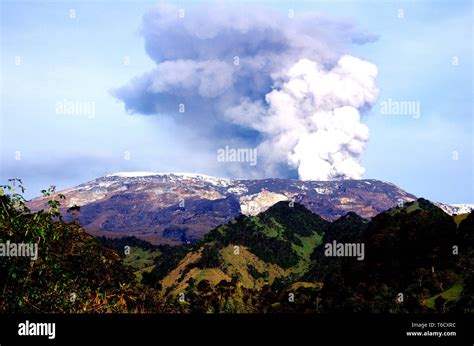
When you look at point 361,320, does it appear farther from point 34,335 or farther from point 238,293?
point 238,293

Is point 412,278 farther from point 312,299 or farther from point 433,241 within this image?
point 312,299

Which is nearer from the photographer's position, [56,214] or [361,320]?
[361,320]

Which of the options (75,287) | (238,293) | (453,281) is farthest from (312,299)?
(75,287)

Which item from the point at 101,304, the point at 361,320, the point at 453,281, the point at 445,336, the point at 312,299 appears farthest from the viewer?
the point at 312,299

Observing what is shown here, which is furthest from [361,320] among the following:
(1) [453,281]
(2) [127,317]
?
(1) [453,281]

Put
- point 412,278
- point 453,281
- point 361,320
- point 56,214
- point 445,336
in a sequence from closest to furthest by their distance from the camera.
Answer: point 361,320 < point 445,336 < point 56,214 < point 453,281 < point 412,278

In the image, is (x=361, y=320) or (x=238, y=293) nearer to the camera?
(x=361, y=320)

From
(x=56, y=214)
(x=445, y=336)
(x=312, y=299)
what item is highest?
(x=56, y=214)

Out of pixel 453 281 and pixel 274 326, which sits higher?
pixel 274 326

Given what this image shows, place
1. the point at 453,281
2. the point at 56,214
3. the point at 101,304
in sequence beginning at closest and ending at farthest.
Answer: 1. the point at 56,214
2. the point at 101,304
3. the point at 453,281
